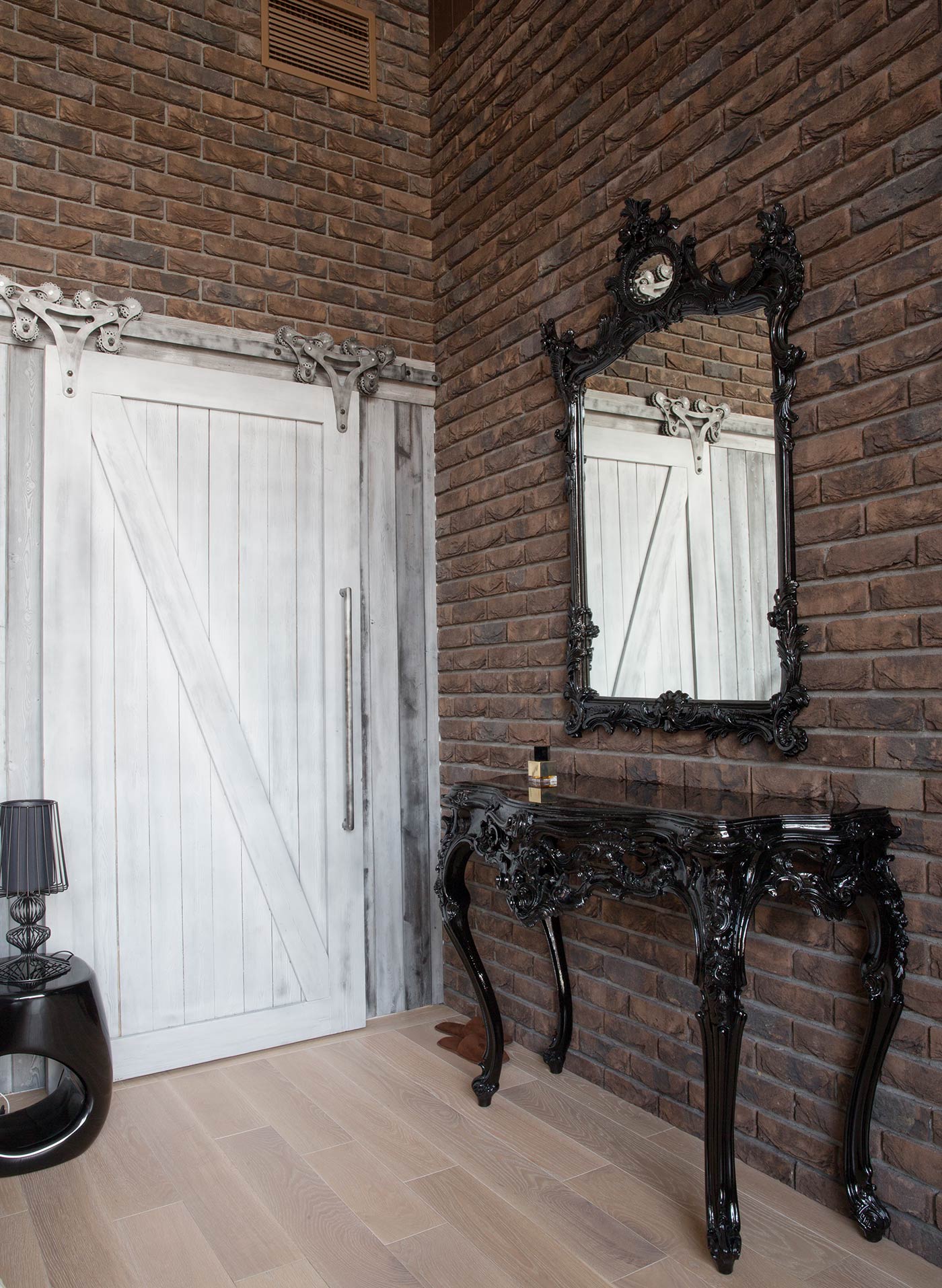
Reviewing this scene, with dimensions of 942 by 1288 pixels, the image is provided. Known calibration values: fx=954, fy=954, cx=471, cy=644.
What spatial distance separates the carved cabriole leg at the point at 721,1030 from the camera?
6.55ft

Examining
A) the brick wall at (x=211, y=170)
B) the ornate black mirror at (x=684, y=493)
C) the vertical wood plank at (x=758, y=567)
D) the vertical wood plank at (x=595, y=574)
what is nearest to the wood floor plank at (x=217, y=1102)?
the ornate black mirror at (x=684, y=493)

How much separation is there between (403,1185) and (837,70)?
9.70 ft

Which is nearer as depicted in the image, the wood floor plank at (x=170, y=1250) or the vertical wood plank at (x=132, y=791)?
the wood floor plank at (x=170, y=1250)

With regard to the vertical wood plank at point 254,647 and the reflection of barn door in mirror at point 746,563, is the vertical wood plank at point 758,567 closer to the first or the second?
the reflection of barn door in mirror at point 746,563

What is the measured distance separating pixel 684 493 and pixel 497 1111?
6.26 ft

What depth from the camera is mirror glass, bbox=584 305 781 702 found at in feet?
8.07

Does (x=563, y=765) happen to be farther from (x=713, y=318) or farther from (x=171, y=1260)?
(x=171, y=1260)

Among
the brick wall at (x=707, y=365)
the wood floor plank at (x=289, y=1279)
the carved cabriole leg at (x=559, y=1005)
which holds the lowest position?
the wood floor plank at (x=289, y=1279)

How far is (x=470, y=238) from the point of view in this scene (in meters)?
3.81

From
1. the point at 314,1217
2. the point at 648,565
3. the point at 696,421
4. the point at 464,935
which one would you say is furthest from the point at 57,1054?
the point at 696,421

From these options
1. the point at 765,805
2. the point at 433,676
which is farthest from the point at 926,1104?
the point at 433,676

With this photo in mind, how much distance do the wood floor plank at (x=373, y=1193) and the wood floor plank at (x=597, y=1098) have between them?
70 cm

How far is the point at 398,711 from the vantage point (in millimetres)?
3852

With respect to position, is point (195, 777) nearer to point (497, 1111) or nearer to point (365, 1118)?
point (365, 1118)
